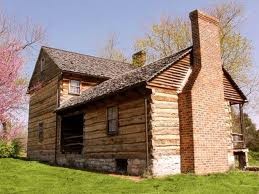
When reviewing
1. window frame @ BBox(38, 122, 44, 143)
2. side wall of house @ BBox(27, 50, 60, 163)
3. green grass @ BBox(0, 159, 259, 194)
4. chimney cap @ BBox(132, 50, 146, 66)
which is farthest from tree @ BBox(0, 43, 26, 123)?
chimney cap @ BBox(132, 50, 146, 66)

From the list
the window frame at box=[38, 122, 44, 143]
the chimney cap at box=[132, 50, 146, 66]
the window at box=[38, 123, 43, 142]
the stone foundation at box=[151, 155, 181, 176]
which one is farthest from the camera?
the chimney cap at box=[132, 50, 146, 66]

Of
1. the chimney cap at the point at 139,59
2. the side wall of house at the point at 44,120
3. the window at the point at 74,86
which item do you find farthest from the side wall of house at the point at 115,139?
the chimney cap at the point at 139,59

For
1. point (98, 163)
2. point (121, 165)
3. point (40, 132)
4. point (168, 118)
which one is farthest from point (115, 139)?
point (40, 132)

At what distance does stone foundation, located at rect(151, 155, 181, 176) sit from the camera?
1487 centimetres

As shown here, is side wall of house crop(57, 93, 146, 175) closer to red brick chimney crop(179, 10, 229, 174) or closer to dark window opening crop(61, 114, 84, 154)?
dark window opening crop(61, 114, 84, 154)

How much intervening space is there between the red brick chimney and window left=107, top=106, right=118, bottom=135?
342 cm

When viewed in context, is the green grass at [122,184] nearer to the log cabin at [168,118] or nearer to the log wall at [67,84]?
the log cabin at [168,118]

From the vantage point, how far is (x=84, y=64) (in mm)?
26281

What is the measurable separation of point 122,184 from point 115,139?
4779 millimetres

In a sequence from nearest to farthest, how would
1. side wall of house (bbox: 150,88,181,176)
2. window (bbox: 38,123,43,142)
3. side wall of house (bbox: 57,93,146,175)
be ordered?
side wall of house (bbox: 150,88,181,176)
side wall of house (bbox: 57,93,146,175)
window (bbox: 38,123,43,142)

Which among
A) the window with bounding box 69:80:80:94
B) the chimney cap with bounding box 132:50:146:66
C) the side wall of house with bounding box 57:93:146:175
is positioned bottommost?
the side wall of house with bounding box 57:93:146:175

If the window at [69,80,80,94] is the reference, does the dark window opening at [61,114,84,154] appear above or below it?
below

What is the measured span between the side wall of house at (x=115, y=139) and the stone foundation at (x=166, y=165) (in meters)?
0.61

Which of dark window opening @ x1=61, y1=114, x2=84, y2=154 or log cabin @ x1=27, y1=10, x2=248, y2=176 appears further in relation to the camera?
dark window opening @ x1=61, y1=114, x2=84, y2=154
